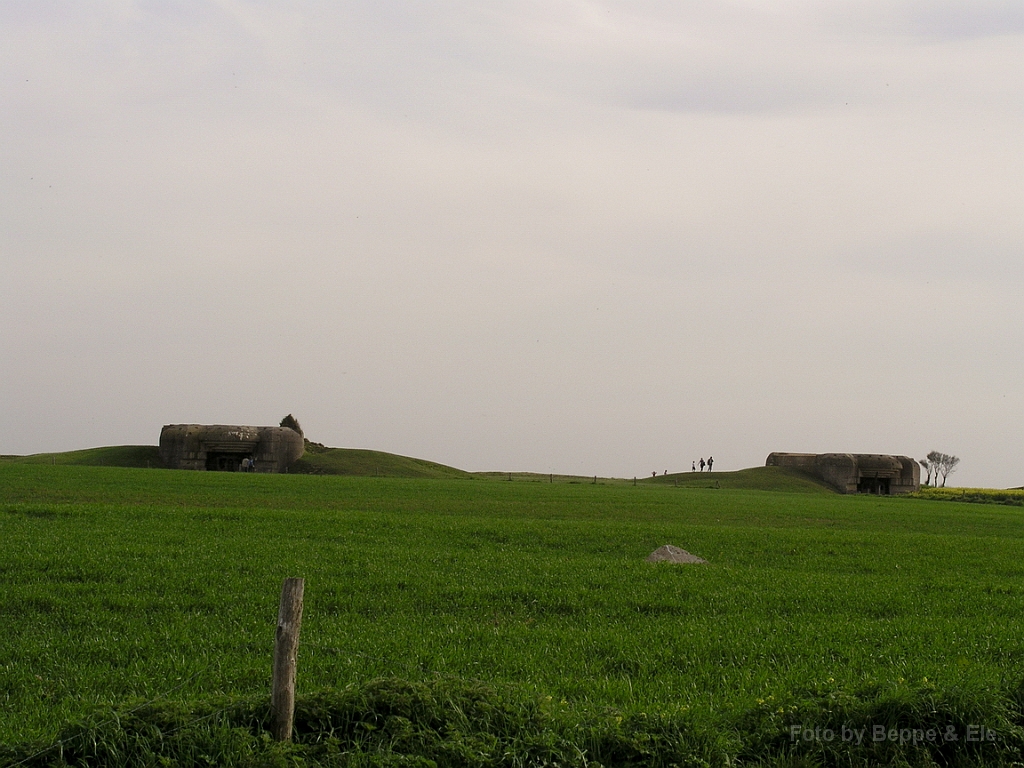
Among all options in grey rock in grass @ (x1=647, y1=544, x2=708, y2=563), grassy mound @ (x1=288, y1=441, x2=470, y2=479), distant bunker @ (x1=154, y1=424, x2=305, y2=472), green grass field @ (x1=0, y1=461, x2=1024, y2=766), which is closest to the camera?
green grass field @ (x1=0, y1=461, x2=1024, y2=766)

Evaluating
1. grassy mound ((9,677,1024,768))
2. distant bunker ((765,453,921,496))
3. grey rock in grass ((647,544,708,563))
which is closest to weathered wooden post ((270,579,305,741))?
grassy mound ((9,677,1024,768))

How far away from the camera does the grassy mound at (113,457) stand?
60709mm

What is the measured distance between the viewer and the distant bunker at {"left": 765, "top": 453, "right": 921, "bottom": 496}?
246 ft

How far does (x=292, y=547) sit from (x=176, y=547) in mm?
2331

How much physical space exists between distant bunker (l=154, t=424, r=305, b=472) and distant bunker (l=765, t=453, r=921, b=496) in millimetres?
43923

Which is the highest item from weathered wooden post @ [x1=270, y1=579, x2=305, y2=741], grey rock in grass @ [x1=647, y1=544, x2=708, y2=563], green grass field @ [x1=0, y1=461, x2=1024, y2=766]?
weathered wooden post @ [x1=270, y1=579, x2=305, y2=741]

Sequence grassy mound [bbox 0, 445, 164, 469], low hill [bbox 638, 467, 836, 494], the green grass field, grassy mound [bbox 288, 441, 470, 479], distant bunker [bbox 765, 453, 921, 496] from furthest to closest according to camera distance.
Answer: distant bunker [bbox 765, 453, 921, 496] → low hill [bbox 638, 467, 836, 494] → grassy mound [bbox 288, 441, 470, 479] → grassy mound [bbox 0, 445, 164, 469] → the green grass field

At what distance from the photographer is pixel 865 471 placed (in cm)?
7662

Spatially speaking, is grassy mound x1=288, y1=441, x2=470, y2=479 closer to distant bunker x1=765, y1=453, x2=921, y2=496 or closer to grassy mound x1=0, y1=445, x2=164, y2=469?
grassy mound x1=0, y1=445, x2=164, y2=469

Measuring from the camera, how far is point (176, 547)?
1839 centimetres

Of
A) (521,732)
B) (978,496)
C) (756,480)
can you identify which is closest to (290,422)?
(756,480)

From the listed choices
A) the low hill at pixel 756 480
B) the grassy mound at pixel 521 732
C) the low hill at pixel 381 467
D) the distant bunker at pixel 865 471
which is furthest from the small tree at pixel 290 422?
the grassy mound at pixel 521 732

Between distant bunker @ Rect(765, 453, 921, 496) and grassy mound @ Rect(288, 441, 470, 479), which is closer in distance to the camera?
grassy mound @ Rect(288, 441, 470, 479)

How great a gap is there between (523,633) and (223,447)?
55.7 metres
